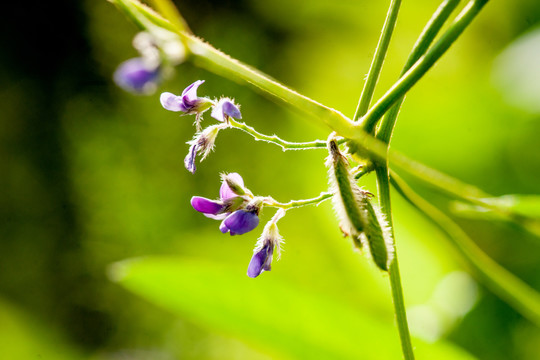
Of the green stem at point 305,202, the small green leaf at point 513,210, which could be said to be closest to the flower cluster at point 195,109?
the green stem at point 305,202

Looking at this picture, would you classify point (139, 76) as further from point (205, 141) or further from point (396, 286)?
point (396, 286)

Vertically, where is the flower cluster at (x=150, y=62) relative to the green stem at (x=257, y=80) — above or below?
above

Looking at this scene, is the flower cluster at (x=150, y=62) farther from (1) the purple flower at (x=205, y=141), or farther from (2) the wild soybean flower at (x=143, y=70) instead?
(1) the purple flower at (x=205, y=141)

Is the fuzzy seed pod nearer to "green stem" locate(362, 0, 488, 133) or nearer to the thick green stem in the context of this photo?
"green stem" locate(362, 0, 488, 133)

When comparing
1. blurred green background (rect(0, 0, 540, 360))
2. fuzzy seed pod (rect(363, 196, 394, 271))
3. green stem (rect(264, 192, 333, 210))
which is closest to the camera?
fuzzy seed pod (rect(363, 196, 394, 271))

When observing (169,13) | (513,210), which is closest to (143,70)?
(169,13)

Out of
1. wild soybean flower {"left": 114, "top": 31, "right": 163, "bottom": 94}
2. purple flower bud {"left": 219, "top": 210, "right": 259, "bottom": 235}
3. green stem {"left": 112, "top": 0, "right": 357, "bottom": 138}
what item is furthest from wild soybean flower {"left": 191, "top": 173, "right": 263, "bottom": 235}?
wild soybean flower {"left": 114, "top": 31, "right": 163, "bottom": 94}

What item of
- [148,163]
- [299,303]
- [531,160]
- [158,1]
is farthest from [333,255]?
[148,163]
